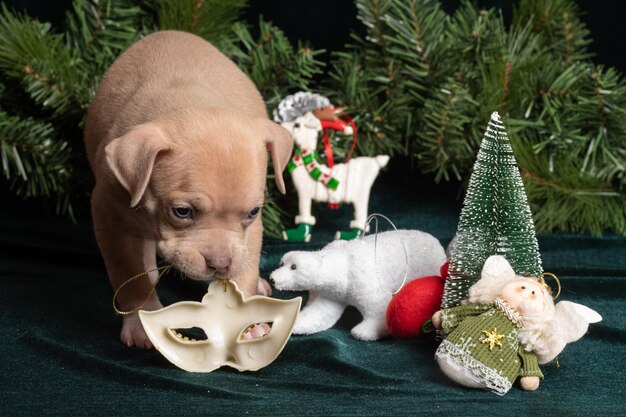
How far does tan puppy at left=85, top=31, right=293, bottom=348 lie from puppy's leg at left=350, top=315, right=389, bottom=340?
419mm

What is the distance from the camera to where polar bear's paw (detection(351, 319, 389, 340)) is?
3.04 metres

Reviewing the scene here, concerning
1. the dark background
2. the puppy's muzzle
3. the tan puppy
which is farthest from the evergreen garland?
the puppy's muzzle

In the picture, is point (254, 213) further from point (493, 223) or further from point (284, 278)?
point (493, 223)

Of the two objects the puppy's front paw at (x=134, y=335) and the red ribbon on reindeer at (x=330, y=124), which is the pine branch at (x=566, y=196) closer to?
the red ribbon on reindeer at (x=330, y=124)

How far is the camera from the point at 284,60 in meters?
4.09

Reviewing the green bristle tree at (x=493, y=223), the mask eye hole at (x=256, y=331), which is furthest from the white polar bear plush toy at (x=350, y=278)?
the green bristle tree at (x=493, y=223)

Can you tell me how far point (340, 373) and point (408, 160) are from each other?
7.17ft

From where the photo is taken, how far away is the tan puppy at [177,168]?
8.58 ft

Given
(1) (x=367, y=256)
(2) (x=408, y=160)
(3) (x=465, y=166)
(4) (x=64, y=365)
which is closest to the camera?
(4) (x=64, y=365)

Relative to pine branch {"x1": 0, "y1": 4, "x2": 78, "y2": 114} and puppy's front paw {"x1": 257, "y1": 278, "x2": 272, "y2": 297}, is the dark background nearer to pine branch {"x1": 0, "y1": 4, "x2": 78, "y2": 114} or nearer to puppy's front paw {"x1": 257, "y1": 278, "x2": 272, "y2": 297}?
pine branch {"x1": 0, "y1": 4, "x2": 78, "y2": 114}

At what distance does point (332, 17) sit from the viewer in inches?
189

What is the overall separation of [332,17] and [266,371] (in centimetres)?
260

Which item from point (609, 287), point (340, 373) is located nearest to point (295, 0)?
point (609, 287)

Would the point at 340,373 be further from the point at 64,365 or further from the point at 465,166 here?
the point at 465,166
